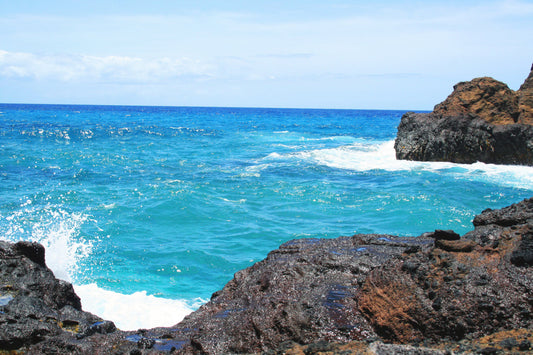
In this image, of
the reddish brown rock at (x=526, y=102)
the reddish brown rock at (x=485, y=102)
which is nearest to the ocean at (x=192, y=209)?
the reddish brown rock at (x=526, y=102)

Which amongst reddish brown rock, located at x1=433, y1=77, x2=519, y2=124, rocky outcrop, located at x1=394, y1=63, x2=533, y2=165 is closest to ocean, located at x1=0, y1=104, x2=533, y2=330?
rocky outcrop, located at x1=394, y1=63, x2=533, y2=165

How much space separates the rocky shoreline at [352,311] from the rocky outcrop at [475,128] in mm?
18362

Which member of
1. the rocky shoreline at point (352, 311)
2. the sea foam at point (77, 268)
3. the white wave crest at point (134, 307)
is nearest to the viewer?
the rocky shoreline at point (352, 311)

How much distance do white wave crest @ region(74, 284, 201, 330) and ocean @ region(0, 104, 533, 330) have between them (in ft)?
0.06

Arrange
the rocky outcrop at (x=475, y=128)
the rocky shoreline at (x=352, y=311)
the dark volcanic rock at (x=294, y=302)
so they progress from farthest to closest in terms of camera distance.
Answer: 1. the rocky outcrop at (x=475, y=128)
2. the dark volcanic rock at (x=294, y=302)
3. the rocky shoreline at (x=352, y=311)

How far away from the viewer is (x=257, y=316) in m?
4.17

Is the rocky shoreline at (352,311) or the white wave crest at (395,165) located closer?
the rocky shoreline at (352,311)

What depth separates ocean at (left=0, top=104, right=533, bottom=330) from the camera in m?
8.77

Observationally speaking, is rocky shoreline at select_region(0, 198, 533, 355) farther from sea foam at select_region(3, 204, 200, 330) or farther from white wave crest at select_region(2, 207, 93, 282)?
white wave crest at select_region(2, 207, 93, 282)

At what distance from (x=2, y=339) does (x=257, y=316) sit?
7.80 ft

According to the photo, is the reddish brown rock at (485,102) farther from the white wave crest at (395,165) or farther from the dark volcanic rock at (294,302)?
the dark volcanic rock at (294,302)

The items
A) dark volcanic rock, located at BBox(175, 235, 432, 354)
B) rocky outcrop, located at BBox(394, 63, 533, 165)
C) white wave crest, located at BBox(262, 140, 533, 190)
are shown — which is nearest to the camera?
dark volcanic rock, located at BBox(175, 235, 432, 354)

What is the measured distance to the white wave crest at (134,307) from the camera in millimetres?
6761

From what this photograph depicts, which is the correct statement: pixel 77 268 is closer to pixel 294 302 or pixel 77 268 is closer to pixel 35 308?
pixel 35 308
